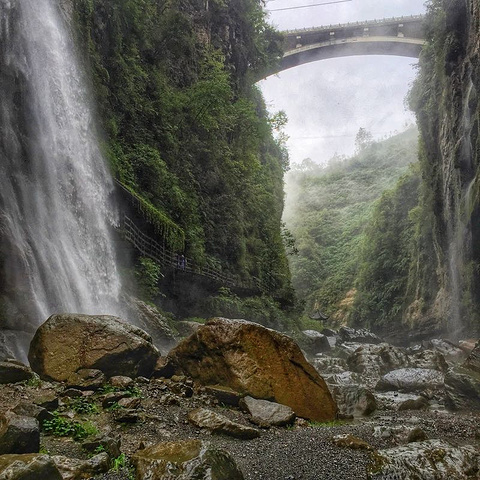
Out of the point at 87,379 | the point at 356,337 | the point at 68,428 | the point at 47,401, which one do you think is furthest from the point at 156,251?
the point at 356,337

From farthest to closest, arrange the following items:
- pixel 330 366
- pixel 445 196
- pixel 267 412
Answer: pixel 445 196 < pixel 330 366 < pixel 267 412

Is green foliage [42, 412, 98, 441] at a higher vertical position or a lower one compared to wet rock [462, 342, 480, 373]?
lower

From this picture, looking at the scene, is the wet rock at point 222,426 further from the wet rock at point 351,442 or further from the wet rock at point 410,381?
the wet rock at point 410,381

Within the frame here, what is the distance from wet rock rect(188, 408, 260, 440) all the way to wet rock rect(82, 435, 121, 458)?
1204 mm

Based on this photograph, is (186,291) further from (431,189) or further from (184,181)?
(431,189)

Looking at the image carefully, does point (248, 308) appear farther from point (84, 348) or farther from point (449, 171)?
point (449, 171)

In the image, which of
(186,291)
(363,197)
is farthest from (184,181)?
(363,197)

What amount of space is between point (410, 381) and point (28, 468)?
27.5 ft

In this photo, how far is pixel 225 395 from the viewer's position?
5.78 metres

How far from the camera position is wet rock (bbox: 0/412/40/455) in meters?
3.04

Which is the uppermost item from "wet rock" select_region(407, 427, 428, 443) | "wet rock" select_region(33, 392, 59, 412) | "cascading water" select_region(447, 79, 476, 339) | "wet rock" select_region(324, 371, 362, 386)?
"cascading water" select_region(447, 79, 476, 339)

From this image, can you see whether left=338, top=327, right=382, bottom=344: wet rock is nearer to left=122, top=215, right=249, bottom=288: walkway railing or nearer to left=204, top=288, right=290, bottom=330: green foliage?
left=204, top=288, right=290, bottom=330: green foliage

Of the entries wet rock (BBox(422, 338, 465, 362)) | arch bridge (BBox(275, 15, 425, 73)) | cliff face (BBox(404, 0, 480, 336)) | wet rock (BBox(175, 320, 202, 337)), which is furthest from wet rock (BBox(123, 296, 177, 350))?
arch bridge (BBox(275, 15, 425, 73))

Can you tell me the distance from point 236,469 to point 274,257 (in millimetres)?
23550
